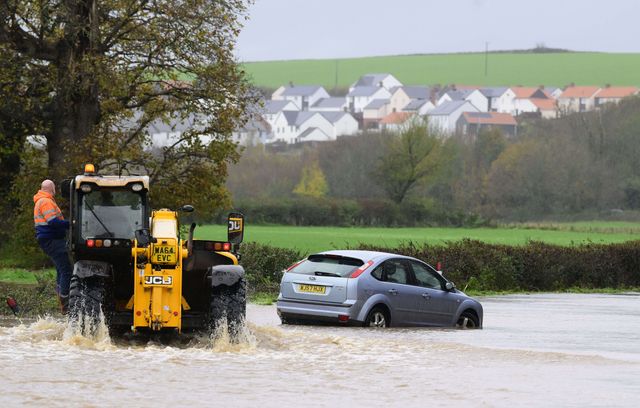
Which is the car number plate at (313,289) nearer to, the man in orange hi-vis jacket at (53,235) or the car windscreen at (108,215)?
the man in orange hi-vis jacket at (53,235)

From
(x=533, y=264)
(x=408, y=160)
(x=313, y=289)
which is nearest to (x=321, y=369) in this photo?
(x=313, y=289)

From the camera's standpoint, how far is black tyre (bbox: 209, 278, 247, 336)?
58.0ft

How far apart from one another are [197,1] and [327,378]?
26.9 meters

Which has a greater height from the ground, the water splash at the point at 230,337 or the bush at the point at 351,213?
the bush at the point at 351,213

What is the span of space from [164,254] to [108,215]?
67.5 inches

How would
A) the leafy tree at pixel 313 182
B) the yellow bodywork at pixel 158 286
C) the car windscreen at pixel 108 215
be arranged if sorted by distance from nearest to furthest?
1. the yellow bodywork at pixel 158 286
2. the car windscreen at pixel 108 215
3. the leafy tree at pixel 313 182

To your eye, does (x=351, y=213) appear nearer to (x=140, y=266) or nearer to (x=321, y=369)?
(x=140, y=266)

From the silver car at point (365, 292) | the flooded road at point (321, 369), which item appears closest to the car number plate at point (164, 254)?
the flooded road at point (321, 369)

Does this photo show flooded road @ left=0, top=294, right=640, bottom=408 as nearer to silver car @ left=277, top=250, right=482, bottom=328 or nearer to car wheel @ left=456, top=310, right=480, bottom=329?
silver car @ left=277, top=250, right=482, bottom=328

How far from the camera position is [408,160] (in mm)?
106875

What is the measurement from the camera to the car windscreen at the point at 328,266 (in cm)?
2314

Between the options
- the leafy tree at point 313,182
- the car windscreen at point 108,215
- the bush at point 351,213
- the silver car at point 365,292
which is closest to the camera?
the car windscreen at point 108,215

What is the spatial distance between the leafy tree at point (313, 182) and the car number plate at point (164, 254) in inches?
3974

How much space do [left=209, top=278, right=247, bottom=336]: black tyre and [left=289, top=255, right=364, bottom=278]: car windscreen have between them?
17.6 ft
